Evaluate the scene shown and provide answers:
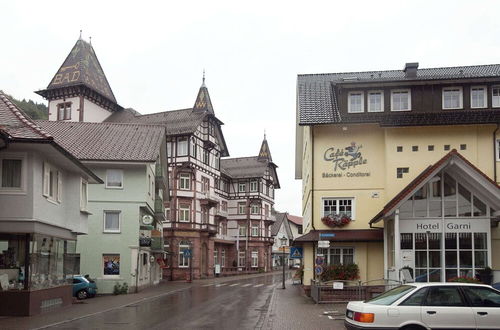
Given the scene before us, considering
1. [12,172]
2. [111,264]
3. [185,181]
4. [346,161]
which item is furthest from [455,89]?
[185,181]

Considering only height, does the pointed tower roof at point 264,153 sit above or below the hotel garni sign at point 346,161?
above

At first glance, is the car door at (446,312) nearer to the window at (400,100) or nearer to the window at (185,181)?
the window at (400,100)

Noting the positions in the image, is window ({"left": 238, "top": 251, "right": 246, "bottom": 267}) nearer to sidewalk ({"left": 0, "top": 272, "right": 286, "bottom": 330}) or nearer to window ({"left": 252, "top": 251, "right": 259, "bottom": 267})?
window ({"left": 252, "top": 251, "right": 259, "bottom": 267})

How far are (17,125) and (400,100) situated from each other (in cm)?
1799

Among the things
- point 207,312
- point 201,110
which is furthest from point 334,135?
point 201,110

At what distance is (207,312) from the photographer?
883 inches

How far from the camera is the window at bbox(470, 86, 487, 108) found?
29172 millimetres

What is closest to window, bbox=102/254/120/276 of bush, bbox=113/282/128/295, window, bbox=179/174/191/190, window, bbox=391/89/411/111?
bush, bbox=113/282/128/295

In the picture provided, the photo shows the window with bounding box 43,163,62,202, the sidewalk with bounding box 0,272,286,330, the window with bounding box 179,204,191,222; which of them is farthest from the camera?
the window with bounding box 179,204,191,222

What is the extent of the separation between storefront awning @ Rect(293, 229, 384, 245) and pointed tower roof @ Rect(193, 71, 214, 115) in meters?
31.7

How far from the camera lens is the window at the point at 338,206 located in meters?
29.6

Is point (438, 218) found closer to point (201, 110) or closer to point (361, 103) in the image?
point (361, 103)

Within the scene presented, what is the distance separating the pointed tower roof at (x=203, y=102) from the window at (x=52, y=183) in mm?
35875

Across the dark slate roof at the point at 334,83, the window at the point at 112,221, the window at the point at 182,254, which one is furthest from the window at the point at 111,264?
the window at the point at 182,254
